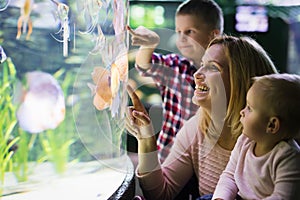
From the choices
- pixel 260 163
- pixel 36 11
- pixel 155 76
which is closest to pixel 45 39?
pixel 36 11

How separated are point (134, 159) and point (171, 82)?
1.21ft

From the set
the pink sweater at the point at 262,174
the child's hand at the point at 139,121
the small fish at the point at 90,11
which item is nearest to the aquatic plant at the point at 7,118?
the small fish at the point at 90,11

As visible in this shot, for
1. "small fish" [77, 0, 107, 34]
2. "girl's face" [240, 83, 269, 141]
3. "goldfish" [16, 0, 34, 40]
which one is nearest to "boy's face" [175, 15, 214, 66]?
"small fish" [77, 0, 107, 34]

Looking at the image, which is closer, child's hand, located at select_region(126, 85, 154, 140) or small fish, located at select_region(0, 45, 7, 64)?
small fish, located at select_region(0, 45, 7, 64)

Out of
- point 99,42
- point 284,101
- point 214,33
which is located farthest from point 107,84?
point 284,101

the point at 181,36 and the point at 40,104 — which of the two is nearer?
the point at 40,104

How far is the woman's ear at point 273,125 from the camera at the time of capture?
1197 mm

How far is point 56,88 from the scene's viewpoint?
140cm

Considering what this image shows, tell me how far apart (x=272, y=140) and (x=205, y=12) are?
0.73m

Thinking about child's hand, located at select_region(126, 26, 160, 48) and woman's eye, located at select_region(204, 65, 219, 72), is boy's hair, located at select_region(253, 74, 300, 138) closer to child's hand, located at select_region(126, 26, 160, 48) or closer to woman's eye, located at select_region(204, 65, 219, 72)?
woman's eye, located at select_region(204, 65, 219, 72)

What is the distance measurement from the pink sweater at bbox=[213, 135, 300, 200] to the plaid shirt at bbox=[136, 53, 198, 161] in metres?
0.45

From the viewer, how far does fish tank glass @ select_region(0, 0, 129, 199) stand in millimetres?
1286

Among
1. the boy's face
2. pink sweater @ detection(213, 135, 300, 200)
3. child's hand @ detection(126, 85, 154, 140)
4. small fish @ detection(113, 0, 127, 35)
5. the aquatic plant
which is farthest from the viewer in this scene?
the boy's face

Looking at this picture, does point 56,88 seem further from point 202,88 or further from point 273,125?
point 273,125
